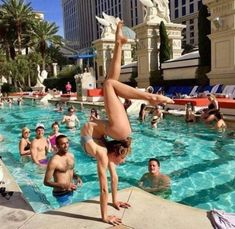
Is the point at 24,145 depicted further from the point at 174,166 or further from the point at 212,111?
the point at 212,111

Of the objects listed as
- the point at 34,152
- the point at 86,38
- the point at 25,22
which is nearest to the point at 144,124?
the point at 34,152

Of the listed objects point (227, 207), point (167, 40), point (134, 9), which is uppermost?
point (134, 9)

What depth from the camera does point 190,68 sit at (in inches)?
954

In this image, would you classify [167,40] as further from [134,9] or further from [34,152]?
[134,9]

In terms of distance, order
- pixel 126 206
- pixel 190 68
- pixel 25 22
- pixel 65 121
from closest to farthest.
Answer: pixel 126 206 < pixel 65 121 < pixel 190 68 < pixel 25 22

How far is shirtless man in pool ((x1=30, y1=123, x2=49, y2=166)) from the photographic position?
26.9 ft

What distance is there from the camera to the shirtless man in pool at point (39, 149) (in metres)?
8.19

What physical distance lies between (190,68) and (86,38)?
111329 millimetres

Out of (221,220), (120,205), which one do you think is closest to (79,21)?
(120,205)

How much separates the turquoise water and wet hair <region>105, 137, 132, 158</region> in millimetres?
1575

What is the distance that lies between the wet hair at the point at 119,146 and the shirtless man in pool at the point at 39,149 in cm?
461

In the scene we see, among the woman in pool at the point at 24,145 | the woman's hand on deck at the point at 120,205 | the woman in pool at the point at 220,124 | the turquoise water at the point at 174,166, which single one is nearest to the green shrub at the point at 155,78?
the turquoise water at the point at 174,166

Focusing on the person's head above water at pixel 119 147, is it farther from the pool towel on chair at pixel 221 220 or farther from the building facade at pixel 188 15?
the building facade at pixel 188 15

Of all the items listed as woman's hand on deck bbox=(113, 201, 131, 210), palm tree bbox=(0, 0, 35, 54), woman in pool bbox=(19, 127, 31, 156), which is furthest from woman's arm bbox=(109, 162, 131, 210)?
palm tree bbox=(0, 0, 35, 54)
